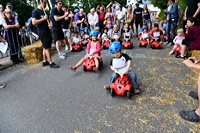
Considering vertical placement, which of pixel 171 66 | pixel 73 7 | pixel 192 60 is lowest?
pixel 171 66

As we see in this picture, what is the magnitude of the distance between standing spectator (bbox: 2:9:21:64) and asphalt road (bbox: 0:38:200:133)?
1.35m

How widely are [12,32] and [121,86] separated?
5094mm

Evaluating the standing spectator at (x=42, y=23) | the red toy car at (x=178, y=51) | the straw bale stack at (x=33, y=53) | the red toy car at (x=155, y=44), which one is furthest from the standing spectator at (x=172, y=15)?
the straw bale stack at (x=33, y=53)

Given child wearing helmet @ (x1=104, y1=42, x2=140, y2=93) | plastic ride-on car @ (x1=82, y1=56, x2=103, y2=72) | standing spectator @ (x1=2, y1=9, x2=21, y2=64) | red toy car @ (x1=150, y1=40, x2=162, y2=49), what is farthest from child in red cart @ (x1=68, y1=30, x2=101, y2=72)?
red toy car @ (x1=150, y1=40, x2=162, y2=49)

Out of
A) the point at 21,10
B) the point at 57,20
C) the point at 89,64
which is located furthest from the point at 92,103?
the point at 21,10

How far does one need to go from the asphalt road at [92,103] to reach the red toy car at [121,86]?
15cm

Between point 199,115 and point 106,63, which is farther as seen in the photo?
point 106,63

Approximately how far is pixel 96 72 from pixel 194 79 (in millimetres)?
2794

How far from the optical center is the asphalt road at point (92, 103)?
8.97ft

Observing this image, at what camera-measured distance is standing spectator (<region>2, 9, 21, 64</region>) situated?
6.05 meters

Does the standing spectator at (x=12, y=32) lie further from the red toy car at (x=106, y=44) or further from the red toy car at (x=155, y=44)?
the red toy car at (x=155, y=44)

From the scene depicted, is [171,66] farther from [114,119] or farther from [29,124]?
[29,124]

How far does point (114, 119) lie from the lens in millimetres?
2898

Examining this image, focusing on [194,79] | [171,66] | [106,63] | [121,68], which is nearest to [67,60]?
[106,63]
